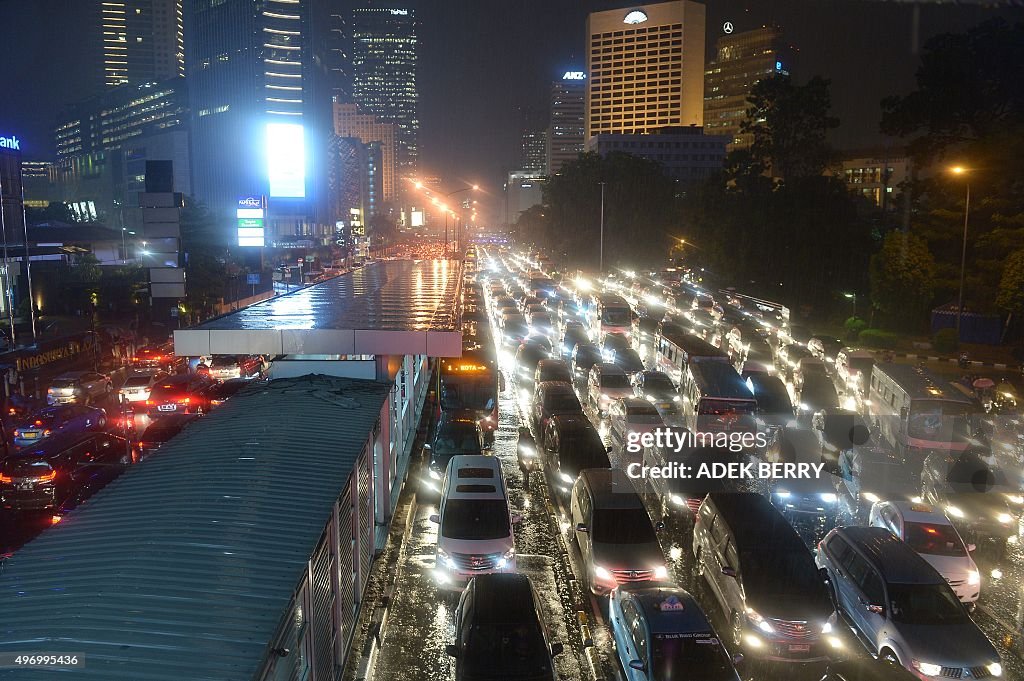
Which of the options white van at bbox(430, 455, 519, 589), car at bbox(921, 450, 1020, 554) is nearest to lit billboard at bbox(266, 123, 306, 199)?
white van at bbox(430, 455, 519, 589)

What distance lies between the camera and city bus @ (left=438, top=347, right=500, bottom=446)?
20156mm

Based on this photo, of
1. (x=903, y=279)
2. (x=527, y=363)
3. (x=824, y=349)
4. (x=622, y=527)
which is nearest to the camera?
(x=622, y=527)

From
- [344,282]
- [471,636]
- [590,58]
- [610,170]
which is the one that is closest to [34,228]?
[344,282]

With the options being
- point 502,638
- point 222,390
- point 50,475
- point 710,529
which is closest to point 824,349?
point 710,529

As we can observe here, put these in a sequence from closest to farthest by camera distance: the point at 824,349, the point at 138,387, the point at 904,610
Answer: the point at 904,610, the point at 138,387, the point at 824,349

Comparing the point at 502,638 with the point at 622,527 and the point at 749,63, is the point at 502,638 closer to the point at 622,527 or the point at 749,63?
the point at 622,527

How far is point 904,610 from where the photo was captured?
964 cm

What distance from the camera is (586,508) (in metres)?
12.7

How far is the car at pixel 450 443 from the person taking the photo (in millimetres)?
16531

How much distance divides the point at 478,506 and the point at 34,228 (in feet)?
192

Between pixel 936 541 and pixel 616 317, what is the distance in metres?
23.7

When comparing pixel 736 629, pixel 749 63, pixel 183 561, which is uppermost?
pixel 749 63

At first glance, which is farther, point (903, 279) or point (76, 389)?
point (903, 279)

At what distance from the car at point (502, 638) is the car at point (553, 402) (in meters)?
9.31
